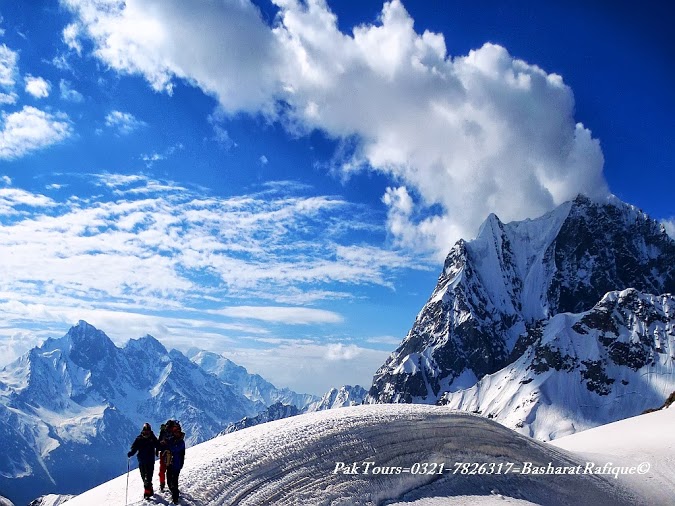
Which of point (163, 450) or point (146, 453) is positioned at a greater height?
point (163, 450)

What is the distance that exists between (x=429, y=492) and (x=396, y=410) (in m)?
4.54

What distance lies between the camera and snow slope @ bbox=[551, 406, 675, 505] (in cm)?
2798

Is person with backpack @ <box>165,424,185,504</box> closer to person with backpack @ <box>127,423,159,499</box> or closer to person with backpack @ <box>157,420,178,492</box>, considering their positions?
person with backpack @ <box>157,420,178,492</box>

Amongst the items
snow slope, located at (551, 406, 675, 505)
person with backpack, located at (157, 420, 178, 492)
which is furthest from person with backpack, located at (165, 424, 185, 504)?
snow slope, located at (551, 406, 675, 505)

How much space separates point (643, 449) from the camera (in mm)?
33312

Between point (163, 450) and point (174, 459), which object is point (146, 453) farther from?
point (174, 459)

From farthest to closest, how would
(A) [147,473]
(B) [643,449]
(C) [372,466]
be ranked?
(B) [643,449] < (C) [372,466] < (A) [147,473]

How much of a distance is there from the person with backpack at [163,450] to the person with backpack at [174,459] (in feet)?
0.36

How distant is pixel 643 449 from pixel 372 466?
68.0 feet

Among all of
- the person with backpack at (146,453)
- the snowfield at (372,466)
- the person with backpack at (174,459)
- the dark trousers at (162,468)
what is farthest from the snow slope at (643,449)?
the person with backpack at (146,453)

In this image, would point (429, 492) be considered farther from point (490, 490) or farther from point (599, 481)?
point (599, 481)

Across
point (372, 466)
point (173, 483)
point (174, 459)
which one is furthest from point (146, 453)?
point (372, 466)

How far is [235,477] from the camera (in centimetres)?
1808

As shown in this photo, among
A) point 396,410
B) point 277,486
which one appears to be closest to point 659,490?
point 396,410
